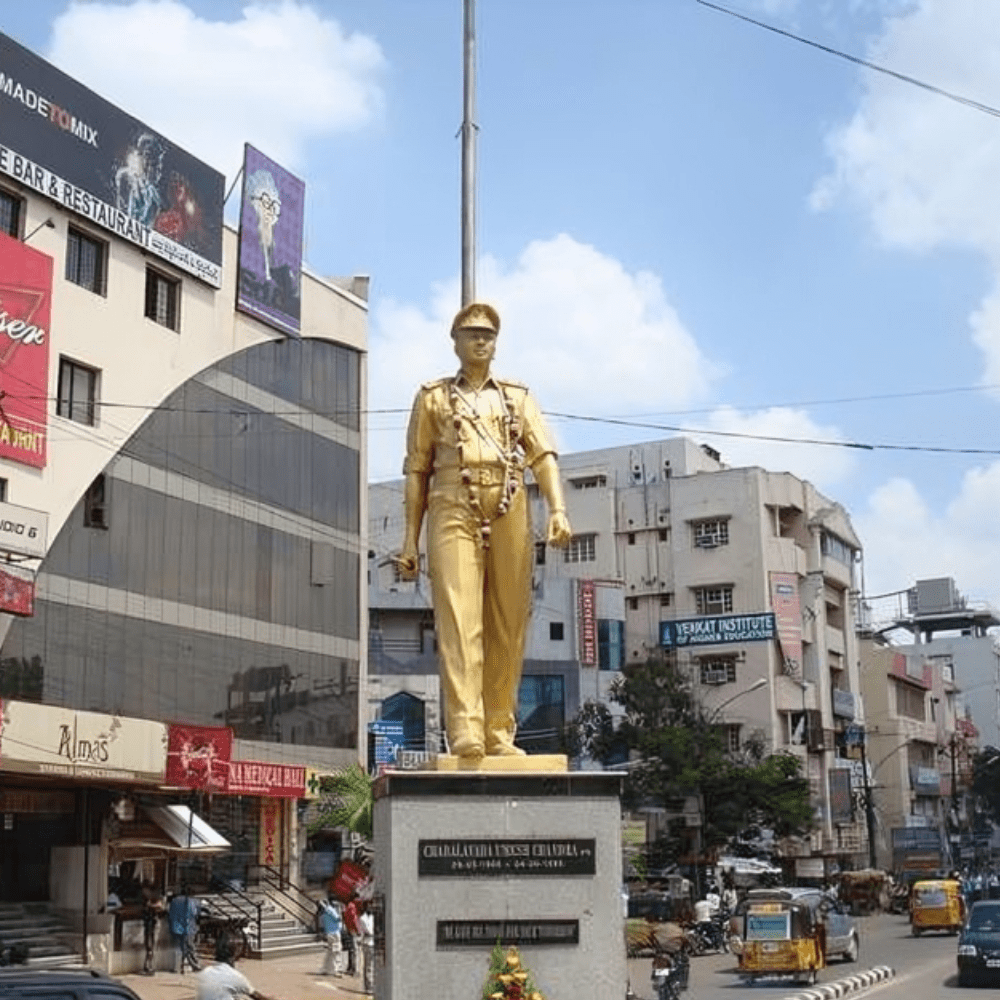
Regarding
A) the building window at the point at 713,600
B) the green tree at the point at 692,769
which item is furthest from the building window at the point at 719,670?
the green tree at the point at 692,769

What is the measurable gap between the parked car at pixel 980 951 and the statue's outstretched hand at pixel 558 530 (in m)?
17.2

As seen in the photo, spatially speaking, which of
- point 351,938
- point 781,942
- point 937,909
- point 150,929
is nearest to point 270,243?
point 150,929

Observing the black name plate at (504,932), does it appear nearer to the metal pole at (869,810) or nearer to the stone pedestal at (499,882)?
the stone pedestal at (499,882)

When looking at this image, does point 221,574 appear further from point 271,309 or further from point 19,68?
point 19,68

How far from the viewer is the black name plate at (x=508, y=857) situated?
32.6 feet

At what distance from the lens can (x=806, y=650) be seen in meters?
60.8

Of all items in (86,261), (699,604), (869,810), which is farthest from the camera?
(869,810)

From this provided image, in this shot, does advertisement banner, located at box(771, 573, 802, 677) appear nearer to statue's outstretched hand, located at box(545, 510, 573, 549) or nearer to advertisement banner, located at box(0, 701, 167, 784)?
advertisement banner, located at box(0, 701, 167, 784)

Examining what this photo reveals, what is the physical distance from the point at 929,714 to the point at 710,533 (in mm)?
23465

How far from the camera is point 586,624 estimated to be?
177ft

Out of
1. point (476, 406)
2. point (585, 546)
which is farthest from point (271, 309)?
point (585, 546)

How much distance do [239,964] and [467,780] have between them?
19.6 m

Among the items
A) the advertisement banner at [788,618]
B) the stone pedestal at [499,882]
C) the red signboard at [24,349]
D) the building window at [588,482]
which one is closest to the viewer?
the stone pedestal at [499,882]

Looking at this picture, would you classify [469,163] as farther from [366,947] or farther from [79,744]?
[366,947]
